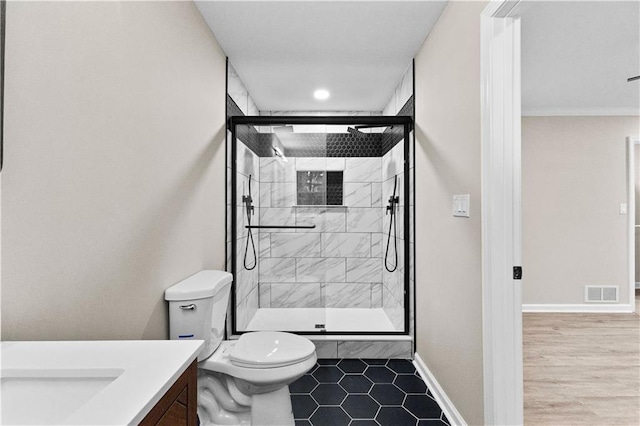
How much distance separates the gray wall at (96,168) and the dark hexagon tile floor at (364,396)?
982mm

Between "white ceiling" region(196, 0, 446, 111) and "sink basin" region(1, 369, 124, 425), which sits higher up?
"white ceiling" region(196, 0, 446, 111)

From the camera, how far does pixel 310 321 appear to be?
9.59 feet

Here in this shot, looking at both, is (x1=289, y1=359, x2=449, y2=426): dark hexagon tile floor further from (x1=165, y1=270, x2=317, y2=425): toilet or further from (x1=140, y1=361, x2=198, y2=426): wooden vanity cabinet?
(x1=140, y1=361, x2=198, y2=426): wooden vanity cabinet

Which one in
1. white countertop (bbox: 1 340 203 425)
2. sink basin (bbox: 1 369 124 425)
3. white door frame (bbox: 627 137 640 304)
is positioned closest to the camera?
white countertop (bbox: 1 340 203 425)

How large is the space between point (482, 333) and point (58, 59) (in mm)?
1905

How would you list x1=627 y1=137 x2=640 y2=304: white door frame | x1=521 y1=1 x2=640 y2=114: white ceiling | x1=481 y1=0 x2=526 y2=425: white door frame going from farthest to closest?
x1=627 y1=137 x2=640 y2=304: white door frame < x1=521 y1=1 x2=640 y2=114: white ceiling < x1=481 y1=0 x2=526 y2=425: white door frame

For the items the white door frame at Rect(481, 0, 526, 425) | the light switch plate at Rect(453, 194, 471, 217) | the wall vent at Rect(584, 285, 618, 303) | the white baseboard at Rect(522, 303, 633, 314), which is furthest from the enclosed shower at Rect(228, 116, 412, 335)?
the wall vent at Rect(584, 285, 618, 303)

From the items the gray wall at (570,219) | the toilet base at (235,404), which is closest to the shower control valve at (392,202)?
the toilet base at (235,404)

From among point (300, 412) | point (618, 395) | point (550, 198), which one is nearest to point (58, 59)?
point (300, 412)

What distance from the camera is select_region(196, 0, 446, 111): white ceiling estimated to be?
218 centimetres

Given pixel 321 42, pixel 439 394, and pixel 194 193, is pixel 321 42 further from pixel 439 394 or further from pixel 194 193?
pixel 439 394

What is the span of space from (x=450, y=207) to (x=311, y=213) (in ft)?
4.06

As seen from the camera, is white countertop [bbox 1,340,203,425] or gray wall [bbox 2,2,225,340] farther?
gray wall [bbox 2,2,225,340]

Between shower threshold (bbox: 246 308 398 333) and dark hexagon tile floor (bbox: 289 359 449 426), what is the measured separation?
0.28 meters
